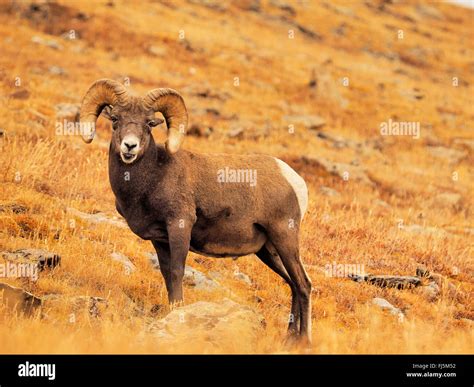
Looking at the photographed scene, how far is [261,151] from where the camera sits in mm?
22734

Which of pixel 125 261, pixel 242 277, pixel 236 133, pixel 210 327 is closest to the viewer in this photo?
pixel 210 327

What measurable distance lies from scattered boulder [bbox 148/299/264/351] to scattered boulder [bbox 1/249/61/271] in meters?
2.41

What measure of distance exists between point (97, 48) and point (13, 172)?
2227cm

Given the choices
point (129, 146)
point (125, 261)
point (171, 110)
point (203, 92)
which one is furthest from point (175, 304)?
point (203, 92)

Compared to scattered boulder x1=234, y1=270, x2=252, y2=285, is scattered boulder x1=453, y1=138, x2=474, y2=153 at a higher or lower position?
higher

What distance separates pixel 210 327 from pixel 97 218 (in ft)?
17.5

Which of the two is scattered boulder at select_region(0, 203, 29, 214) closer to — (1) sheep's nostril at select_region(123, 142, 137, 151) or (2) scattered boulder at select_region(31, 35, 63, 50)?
(1) sheep's nostril at select_region(123, 142, 137, 151)

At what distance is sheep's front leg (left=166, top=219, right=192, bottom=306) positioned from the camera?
819 cm

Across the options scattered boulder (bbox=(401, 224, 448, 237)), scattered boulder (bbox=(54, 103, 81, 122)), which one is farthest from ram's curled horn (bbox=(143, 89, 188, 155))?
scattered boulder (bbox=(54, 103, 81, 122))

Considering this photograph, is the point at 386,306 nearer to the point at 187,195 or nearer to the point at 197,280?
the point at 197,280

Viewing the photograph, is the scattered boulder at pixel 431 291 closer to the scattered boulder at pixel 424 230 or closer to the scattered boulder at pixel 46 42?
the scattered boulder at pixel 424 230

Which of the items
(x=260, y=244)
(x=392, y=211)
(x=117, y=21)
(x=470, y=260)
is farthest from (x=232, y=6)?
(x=260, y=244)

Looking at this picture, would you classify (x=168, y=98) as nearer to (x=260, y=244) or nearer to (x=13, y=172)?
(x=260, y=244)

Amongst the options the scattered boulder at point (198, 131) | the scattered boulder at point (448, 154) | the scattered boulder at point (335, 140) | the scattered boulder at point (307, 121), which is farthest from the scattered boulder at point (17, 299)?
the scattered boulder at point (448, 154)
